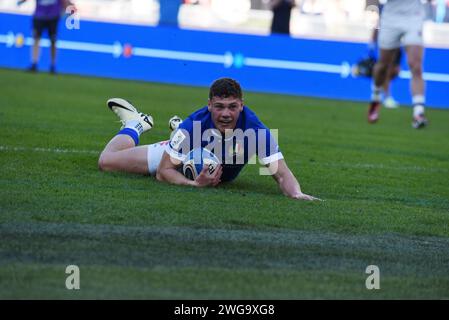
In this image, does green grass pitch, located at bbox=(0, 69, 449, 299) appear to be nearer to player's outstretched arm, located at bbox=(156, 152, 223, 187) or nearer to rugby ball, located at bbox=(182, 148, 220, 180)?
player's outstretched arm, located at bbox=(156, 152, 223, 187)

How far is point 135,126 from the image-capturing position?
33.0 ft

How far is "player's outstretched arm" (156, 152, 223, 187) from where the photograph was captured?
8.48 m

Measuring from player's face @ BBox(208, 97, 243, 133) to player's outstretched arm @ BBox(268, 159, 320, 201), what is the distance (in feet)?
1.59

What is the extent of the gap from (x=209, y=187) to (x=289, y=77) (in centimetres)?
1561

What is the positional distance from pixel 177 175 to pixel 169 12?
16.8m

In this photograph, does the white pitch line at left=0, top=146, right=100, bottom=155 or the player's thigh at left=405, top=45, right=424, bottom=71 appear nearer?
the white pitch line at left=0, top=146, right=100, bottom=155

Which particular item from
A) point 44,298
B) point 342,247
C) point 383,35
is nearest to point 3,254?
point 44,298

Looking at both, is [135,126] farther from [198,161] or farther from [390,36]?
[390,36]

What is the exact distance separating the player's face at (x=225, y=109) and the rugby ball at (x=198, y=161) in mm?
283

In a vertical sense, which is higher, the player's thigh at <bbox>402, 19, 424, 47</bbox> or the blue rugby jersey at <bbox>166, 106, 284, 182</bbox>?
the player's thigh at <bbox>402, 19, 424, 47</bbox>

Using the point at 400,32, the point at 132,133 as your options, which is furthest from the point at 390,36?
the point at 132,133

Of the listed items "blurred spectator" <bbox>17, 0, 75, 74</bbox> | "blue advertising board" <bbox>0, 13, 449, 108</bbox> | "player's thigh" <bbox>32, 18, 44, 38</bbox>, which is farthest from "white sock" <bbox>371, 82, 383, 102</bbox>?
"player's thigh" <bbox>32, 18, 44, 38</bbox>
